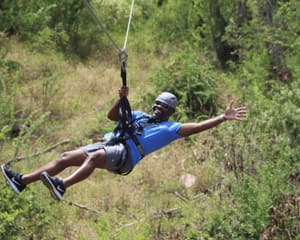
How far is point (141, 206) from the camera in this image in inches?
374

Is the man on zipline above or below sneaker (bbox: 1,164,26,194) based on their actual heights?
above

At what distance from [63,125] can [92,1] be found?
2591mm

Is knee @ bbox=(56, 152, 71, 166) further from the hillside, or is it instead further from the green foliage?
the green foliage

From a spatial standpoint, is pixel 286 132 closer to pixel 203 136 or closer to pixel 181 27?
pixel 203 136

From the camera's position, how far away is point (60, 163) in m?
5.70

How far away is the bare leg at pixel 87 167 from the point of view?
5.49 meters

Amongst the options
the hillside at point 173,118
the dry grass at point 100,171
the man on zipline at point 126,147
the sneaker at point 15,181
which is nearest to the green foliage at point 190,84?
the hillside at point 173,118

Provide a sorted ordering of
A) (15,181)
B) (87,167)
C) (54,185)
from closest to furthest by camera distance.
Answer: (54,185)
(87,167)
(15,181)

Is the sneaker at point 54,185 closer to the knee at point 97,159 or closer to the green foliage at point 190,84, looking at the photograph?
the knee at point 97,159

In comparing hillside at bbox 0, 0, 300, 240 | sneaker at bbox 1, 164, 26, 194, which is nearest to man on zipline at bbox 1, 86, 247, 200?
sneaker at bbox 1, 164, 26, 194

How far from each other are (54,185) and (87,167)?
0.43 metres

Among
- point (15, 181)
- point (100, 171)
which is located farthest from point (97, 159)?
point (100, 171)

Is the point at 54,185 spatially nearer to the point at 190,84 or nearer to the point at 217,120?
the point at 217,120

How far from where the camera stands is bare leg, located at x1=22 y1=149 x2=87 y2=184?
5684 mm
